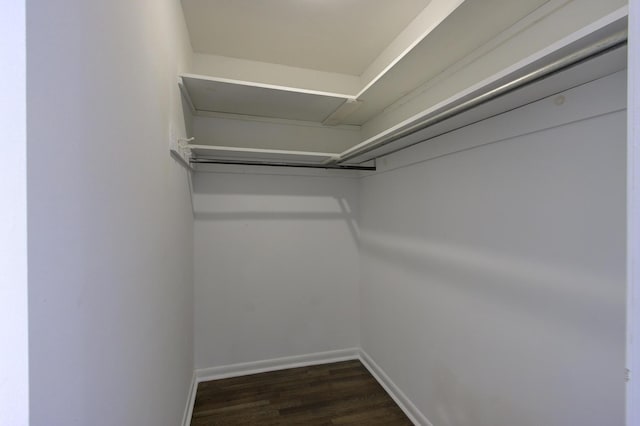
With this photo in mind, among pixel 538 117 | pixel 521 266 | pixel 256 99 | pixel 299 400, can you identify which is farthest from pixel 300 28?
pixel 299 400

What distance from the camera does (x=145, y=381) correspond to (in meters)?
0.97

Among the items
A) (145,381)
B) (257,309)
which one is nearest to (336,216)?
(257,309)

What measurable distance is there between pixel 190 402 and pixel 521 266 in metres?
2.26

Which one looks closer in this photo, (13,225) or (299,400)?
(13,225)

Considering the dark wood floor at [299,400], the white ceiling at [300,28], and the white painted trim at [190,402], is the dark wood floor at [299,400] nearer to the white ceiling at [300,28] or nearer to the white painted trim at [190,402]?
the white painted trim at [190,402]

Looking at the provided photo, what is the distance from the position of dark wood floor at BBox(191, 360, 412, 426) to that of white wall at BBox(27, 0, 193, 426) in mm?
819

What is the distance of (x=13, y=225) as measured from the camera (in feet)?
1.21

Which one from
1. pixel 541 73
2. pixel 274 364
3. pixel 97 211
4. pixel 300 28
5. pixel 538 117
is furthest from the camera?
pixel 274 364

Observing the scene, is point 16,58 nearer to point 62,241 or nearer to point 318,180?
point 62,241

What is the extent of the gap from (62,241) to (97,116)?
313 millimetres

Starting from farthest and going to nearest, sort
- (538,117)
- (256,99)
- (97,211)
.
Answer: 1. (256,99)
2. (538,117)
3. (97,211)

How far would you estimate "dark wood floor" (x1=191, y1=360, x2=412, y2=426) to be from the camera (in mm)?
1862
